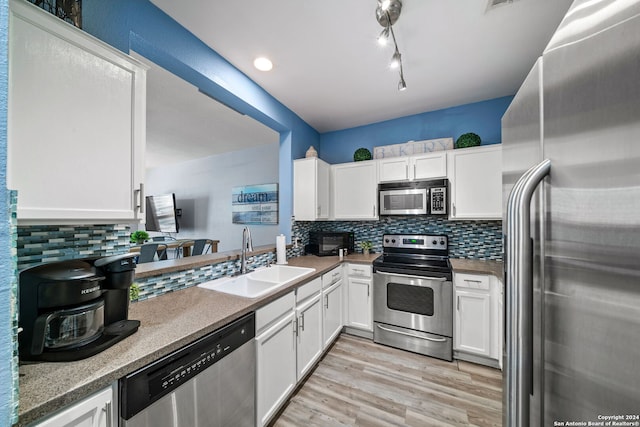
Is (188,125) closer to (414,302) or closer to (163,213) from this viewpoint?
(163,213)

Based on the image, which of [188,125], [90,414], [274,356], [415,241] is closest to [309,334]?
[274,356]

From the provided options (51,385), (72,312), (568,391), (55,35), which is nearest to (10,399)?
(51,385)

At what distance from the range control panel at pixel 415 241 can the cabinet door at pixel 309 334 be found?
1.28 m

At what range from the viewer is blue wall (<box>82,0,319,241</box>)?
1.23 meters

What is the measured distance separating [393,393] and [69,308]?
2.07m

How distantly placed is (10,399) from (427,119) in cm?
347

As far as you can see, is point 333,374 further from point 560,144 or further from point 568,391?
point 560,144

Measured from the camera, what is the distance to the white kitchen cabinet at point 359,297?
2574mm

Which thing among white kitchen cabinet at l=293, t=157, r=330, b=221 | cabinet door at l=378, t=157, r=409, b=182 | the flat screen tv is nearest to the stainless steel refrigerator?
cabinet door at l=378, t=157, r=409, b=182

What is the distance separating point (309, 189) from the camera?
111 inches

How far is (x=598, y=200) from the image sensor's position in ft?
1.13

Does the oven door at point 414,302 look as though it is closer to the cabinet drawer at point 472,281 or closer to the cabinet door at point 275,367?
the cabinet drawer at point 472,281

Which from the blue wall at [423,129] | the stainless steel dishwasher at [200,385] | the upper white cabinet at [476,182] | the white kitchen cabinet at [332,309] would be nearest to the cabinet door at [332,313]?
the white kitchen cabinet at [332,309]

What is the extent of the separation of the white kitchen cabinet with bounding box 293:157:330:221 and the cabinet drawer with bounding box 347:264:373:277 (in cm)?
71
